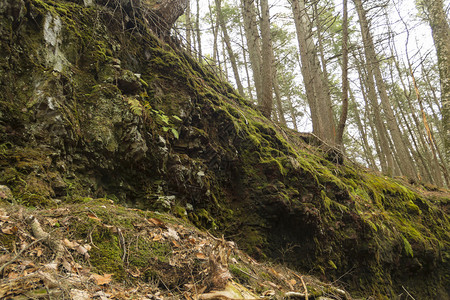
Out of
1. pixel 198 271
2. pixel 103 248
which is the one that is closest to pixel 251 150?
pixel 198 271

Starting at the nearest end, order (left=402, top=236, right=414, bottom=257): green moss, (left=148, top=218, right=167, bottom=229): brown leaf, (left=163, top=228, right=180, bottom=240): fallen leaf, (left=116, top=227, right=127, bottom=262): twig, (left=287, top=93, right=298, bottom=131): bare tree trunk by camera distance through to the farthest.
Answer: (left=116, top=227, right=127, bottom=262): twig
(left=163, top=228, right=180, bottom=240): fallen leaf
(left=148, top=218, right=167, bottom=229): brown leaf
(left=402, top=236, right=414, bottom=257): green moss
(left=287, top=93, right=298, bottom=131): bare tree trunk

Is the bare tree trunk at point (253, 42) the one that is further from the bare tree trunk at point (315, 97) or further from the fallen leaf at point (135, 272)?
the fallen leaf at point (135, 272)

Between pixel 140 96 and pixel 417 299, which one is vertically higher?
pixel 140 96

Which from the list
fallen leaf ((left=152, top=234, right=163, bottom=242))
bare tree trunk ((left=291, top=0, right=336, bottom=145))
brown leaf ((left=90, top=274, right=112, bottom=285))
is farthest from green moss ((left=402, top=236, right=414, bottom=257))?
brown leaf ((left=90, top=274, right=112, bottom=285))

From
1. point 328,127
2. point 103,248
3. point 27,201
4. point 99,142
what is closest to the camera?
point 103,248

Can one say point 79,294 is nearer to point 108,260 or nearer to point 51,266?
point 51,266

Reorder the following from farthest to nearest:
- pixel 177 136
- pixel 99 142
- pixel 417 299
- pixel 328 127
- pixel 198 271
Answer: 1. pixel 328 127
2. pixel 417 299
3. pixel 177 136
4. pixel 99 142
5. pixel 198 271

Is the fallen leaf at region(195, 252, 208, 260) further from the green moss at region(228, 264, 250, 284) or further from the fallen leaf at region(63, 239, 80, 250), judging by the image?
the fallen leaf at region(63, 239, 80, 250)

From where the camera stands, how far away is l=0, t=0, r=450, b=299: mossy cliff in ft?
9.80

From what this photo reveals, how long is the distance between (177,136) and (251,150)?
1644 mm

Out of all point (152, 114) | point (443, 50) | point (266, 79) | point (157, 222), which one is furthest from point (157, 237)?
point (443, 50)

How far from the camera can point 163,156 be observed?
3.94 metres

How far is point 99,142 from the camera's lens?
343 cm

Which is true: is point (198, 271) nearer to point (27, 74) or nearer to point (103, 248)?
point (103, 248)
